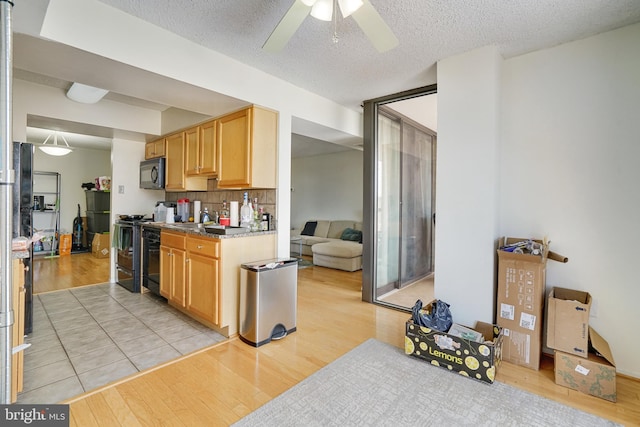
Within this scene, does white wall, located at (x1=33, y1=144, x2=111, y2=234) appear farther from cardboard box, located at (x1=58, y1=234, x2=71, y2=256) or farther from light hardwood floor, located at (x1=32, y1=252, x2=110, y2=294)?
light hardwood floor, located at (x1=32, y1=252, x2=110, y2=294)

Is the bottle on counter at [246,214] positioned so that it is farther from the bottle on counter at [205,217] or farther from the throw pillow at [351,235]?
the throw pillow at [351,235]

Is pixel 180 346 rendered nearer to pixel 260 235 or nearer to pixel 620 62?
pixel 260 235

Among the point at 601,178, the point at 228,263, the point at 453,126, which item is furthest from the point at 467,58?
the point at 228,263

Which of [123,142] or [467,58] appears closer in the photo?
[467,58]

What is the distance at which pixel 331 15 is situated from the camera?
1.61 metres

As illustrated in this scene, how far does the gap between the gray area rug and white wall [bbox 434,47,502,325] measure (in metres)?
0.67

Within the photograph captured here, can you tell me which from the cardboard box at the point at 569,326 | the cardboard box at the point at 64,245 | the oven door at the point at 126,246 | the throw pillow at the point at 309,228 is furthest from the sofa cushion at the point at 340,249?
the cardboard box at the point at 64,245

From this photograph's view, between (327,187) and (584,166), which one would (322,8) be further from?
(327,187)

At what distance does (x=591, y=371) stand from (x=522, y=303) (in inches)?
19.9

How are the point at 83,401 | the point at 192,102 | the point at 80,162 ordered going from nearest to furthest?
1. the point at 83,401
2. the point at 192,102
3. the point at 80,162

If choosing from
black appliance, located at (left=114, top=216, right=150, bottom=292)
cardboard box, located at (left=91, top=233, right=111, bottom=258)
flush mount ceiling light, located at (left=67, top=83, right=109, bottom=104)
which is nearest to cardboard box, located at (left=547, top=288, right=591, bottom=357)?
black appliance, located at (left=114, top=216, right=150, bottom=292)

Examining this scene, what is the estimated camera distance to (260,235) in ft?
9.29

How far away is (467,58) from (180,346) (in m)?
3.30

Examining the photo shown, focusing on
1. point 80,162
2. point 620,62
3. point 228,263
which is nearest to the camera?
point 620,62
